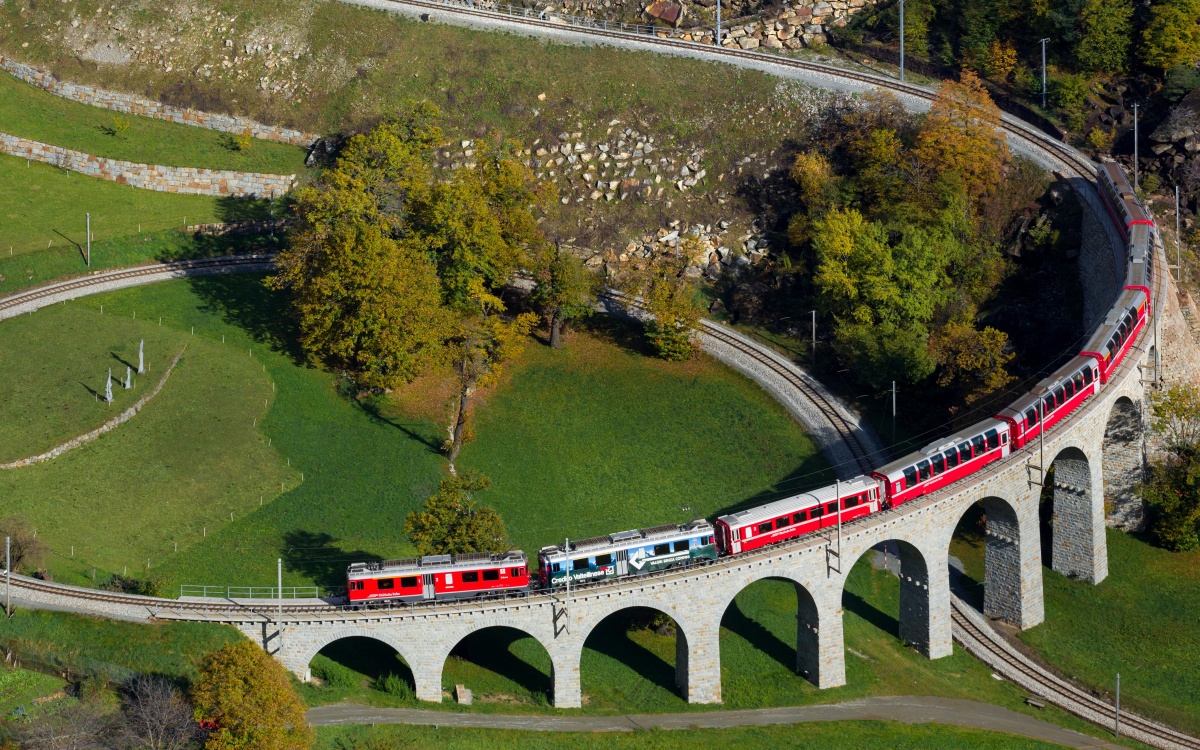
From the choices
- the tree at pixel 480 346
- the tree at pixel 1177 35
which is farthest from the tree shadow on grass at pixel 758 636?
the tree at pixel 1177 35

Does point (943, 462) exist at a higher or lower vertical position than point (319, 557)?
higher

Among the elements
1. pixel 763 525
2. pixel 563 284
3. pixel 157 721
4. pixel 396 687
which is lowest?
pixel 157 721

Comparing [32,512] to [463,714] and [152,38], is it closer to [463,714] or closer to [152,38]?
[463,714]

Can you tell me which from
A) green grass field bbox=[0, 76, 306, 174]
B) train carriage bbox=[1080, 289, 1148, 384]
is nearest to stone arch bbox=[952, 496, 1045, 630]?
train carriage bbox=[1080, 289, 1148, 384]

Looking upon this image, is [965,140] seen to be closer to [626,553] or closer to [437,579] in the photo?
[626,553]

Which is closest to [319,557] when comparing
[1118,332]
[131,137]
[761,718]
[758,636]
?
[758,636]

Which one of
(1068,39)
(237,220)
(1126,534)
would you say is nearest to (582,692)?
(1126,534)

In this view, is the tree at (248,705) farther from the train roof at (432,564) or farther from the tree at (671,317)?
the tree at (671,317)
